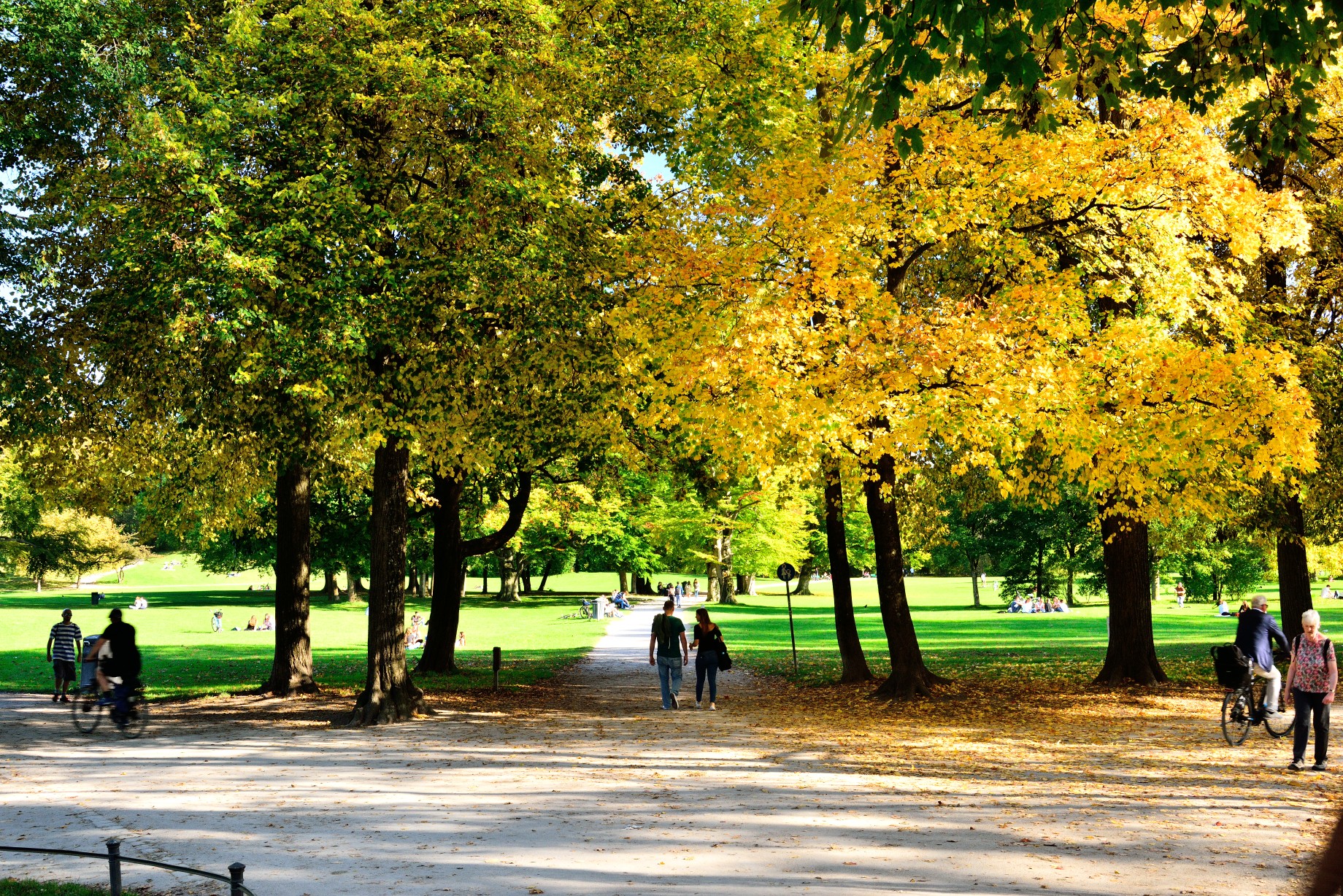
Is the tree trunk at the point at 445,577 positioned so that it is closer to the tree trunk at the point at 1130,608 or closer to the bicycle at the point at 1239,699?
the tree trunk at the point at 1130,608

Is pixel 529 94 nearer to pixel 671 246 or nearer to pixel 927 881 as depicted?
pixel 671 246

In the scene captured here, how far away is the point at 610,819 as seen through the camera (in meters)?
9.73

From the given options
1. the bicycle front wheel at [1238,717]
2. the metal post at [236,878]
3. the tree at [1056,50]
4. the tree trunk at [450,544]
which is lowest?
the bicycle front wheel at [1238,717]

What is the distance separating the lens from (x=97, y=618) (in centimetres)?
5097

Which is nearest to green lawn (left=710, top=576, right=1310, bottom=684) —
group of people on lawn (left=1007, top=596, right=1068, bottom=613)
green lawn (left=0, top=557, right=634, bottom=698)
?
group of people on lawn (left=1007, top=596, right=1068, bottom=613)

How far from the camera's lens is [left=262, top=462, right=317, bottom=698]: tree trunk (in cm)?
2053

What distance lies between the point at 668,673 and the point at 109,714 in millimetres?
8573

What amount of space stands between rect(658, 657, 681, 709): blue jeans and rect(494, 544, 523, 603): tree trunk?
52670 millimetres

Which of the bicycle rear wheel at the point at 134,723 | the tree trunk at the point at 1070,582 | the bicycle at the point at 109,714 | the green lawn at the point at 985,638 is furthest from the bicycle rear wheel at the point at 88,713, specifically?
the tree trunk at the point at 1070,582

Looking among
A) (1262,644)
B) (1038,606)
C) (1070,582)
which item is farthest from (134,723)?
(1070,582)

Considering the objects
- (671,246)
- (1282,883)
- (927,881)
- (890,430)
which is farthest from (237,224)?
(1282,883)

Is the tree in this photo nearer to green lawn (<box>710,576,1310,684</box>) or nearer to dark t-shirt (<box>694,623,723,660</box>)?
dark t-shirt (<box>694,623,723,660</box>)

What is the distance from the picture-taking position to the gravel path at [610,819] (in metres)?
7.68

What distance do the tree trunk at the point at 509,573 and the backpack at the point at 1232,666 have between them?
58.9 metres
